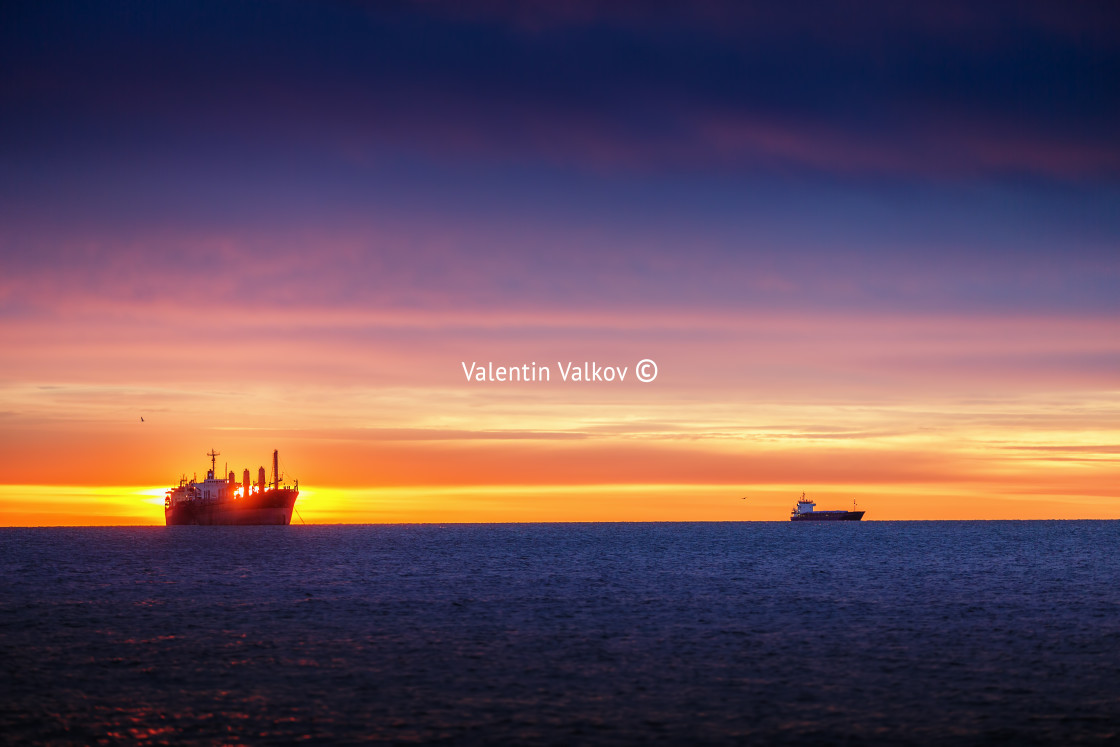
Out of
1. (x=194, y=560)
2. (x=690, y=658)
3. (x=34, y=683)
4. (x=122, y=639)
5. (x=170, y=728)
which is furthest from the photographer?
(x=194, y=560)

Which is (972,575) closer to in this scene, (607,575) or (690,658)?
(607,575)

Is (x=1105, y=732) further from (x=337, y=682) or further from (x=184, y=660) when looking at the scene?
(x=184, y=660)

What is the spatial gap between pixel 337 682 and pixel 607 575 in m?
67.1

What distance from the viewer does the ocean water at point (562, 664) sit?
29109 mm

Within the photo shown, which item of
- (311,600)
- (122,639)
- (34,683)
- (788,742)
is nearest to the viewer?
(788,742)

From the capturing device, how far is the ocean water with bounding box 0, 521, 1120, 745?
29.1 metres

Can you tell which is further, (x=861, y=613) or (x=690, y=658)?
(x=861, y=613)

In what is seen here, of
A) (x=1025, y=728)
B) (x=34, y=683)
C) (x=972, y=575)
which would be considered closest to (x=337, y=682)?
(x=34, y=683)

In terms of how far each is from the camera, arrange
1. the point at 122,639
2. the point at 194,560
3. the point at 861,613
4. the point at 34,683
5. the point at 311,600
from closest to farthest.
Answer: the point at 34,683 → the point at 122,639 → the point at 861,613 → the point at 311,600 → the point at 194,560

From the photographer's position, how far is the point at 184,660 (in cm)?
4191

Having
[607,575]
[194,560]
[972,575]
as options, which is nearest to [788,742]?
[607,575]

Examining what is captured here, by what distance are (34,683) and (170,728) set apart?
1122 cm

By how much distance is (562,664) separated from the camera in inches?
1597

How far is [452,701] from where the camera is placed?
3300 cm
